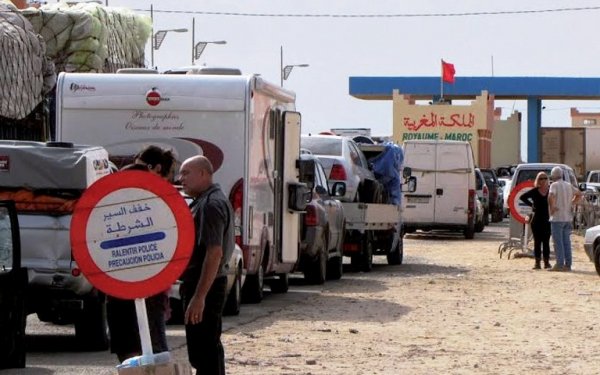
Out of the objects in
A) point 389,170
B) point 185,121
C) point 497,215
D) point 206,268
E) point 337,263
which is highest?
point 185,121

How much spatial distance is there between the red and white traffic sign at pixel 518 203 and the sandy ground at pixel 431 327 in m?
3.18

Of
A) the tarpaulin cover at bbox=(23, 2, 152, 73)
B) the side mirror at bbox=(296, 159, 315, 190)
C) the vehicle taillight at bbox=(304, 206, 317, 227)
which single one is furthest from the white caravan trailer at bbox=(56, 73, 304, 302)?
the tarpaulin cover at bbox=(23, 2, 152, 73)

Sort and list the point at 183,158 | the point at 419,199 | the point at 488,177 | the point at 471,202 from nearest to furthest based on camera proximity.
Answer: the point at 183,158
the point at 419,199
the point at 471,202
the point at 488,177

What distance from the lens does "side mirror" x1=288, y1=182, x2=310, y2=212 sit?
2073 cm

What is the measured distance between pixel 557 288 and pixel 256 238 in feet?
20.6

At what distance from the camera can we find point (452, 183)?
40.5 meters

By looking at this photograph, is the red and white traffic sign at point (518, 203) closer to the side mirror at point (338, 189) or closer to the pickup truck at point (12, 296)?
the side mirror at point (338, 189)

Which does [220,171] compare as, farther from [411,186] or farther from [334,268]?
[411,186]

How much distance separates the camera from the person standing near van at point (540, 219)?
27953 millimetres

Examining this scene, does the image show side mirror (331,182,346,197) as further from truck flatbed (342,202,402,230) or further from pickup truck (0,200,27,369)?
pickup truck (0,200,27,369)

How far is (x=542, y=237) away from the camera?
28.0 metres

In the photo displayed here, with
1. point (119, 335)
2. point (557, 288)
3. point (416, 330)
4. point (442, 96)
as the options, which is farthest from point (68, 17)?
point (442, 96)

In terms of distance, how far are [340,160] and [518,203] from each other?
5546 mm

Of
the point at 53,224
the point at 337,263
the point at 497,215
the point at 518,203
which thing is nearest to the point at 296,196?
the point at 337,263
